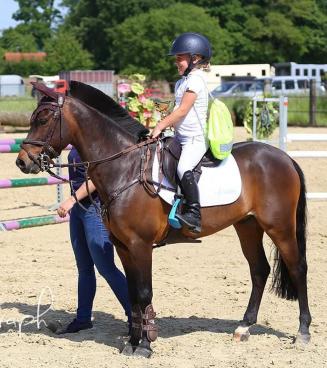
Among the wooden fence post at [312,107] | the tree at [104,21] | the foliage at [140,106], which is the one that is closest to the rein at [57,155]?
the foliage at [140,106]

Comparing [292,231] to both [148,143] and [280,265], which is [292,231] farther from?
[148,143]

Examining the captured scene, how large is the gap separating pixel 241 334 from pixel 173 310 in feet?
3.27

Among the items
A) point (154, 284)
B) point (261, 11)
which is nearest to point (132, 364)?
point (154, 284)

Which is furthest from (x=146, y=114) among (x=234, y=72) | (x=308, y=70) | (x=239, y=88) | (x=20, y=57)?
(x=20, y=57)

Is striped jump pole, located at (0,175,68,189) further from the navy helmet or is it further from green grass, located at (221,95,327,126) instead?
green grass, located at (221,95,327,126)

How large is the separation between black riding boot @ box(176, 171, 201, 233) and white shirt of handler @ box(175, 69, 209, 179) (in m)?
0.06

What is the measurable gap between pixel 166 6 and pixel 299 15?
1309cm

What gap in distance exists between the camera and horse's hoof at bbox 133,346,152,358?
5.39 metres

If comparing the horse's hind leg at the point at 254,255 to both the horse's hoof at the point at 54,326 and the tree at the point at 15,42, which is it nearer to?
the horse's hoof at the point at 54,326

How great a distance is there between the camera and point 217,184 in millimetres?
5594

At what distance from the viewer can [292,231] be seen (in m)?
5.89

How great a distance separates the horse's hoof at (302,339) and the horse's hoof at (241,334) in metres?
0.38

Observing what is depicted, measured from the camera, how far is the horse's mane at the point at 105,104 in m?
5.59

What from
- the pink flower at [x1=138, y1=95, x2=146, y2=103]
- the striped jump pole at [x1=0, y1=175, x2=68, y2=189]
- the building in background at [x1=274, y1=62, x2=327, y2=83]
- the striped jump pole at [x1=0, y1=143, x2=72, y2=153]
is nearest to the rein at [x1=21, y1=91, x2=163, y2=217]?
the striped jump pole at [x1=0, y1=175, x2=68, y2=189]
